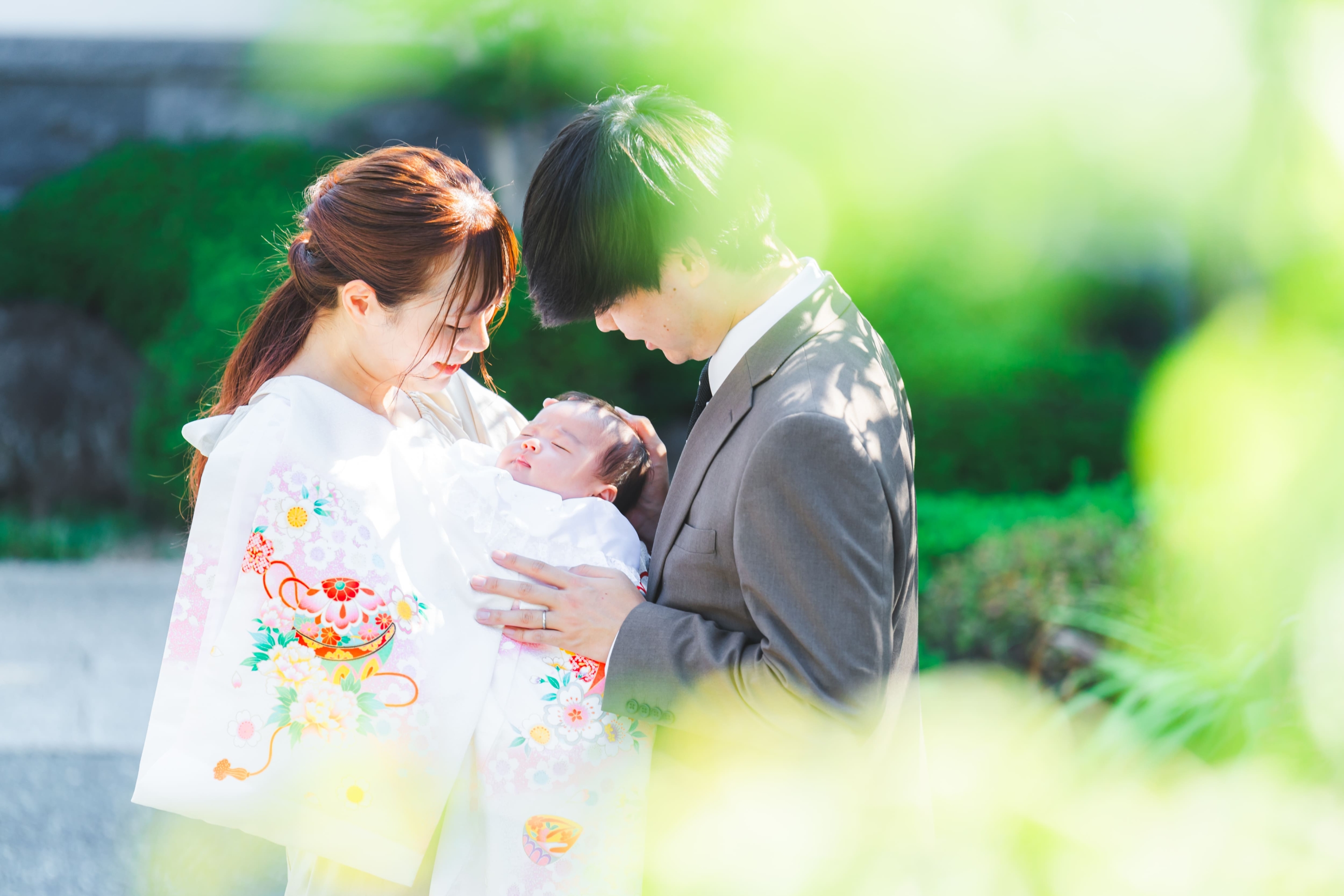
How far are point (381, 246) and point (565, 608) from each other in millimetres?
720

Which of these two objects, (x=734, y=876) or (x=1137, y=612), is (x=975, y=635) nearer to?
(x=1137, y=612)

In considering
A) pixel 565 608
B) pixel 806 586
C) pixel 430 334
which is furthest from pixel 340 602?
pixel 806 586

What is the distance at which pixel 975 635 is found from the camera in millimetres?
4445

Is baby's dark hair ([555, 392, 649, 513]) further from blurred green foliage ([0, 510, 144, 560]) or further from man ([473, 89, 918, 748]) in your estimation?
blurred green foliage ([0, 510, 144, 560])

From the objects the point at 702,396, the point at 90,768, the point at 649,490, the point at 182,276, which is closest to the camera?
the point at 702,396

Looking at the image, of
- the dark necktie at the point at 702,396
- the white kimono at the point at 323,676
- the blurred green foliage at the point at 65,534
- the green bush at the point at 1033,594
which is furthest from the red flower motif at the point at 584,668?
the blurred green foliage at the point at 65,534

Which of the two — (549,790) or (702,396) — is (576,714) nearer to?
(549,790)

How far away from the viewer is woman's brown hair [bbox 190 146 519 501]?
1.96 metres

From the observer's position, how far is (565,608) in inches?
71.8

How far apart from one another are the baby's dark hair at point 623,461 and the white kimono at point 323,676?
0.44 m

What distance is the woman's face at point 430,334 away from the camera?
2010 mm

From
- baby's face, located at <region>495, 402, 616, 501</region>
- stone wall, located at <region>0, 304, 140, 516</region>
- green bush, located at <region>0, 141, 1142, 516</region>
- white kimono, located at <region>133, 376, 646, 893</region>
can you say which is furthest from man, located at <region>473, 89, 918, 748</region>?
stone wall, located at <region>0, 304, 140, 516</region>

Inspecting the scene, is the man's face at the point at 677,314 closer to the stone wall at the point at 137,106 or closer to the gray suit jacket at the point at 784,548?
the gray suit jacket at the point at 784,548

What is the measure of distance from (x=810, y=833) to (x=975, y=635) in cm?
282
